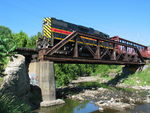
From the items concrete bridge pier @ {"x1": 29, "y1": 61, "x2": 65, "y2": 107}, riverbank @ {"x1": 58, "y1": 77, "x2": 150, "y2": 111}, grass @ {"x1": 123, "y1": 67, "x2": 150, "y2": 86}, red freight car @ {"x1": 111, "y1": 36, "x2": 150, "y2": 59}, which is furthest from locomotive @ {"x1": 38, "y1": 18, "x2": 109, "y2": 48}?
grass @ {"x1": 123, "y1": 67, "x2": 150, "y2": 86}

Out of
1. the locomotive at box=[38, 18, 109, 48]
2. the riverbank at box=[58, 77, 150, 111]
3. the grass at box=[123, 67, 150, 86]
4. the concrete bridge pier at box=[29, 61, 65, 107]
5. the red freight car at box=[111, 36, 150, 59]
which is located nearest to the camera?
the riverbank at box=[58, 77, 150, 111]

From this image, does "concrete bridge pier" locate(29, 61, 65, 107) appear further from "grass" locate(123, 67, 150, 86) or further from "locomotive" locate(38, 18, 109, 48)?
"grass" locate(123, 67, 150, 86)

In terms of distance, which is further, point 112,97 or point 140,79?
point 140,79

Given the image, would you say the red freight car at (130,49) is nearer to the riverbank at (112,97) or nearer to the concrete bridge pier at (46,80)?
the riverbank at (112,97)

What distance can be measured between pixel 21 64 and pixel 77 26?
12504mm

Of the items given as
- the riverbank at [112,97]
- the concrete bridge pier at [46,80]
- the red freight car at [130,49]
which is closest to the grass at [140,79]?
the red freight car at [130,49]

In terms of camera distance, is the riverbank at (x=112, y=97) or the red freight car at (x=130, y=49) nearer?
the riverbank at (x=112, y=97)

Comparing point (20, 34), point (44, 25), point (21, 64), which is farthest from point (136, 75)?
point (20, 34)

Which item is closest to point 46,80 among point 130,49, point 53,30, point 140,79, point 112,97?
point 53,30

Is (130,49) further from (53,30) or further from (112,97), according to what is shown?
(53,30)

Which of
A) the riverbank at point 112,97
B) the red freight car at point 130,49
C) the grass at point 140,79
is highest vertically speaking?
the red freight car at point 130,49

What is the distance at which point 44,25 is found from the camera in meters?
18.8

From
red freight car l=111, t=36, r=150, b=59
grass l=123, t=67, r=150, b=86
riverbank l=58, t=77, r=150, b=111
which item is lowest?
riverbank l=58, t=77, r=150, b=111

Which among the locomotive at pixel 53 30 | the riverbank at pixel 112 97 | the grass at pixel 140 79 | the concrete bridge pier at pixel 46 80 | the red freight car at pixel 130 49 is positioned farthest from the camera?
the red freight car at pixel 130 49
